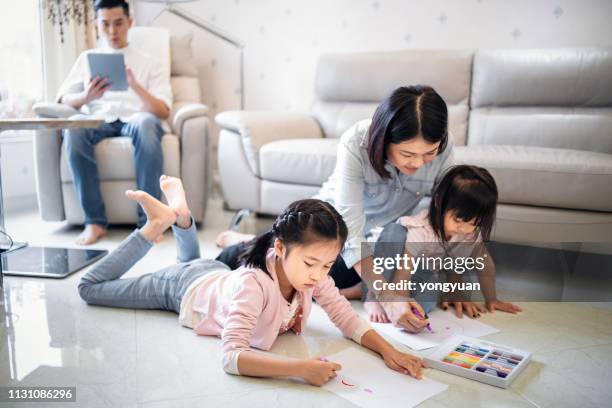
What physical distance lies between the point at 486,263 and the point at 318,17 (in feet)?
6.42

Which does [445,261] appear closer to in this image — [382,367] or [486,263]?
[486,263]

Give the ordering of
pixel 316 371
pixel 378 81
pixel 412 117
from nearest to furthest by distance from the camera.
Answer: pixel 316 371, pixel 412 117, pixel 378 81

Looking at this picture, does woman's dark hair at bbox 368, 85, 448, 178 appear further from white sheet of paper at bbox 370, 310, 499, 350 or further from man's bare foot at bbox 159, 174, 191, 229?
man's bare foot at bbox 159, 174, 191, 229

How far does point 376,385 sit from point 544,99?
171 centimetres

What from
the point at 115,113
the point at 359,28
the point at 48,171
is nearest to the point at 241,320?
the point at 48,171

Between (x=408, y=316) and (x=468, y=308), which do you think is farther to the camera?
(x=468, y=308)

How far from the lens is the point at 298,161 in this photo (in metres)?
2.21

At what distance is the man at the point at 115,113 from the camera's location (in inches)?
89.0

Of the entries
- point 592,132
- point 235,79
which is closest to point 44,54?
point 235,79

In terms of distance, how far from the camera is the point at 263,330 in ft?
4.22

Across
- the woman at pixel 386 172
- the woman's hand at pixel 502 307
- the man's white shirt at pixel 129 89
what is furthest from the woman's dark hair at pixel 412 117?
the man's white shirt at pixel 129 89

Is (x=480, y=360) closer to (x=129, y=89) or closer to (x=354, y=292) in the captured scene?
A: (x=354, y=292)

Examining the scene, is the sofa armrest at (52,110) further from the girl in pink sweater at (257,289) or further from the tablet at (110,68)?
the girl in pink sweater at (257,289)

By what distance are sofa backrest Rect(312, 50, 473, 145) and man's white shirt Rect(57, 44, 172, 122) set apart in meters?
0.78
